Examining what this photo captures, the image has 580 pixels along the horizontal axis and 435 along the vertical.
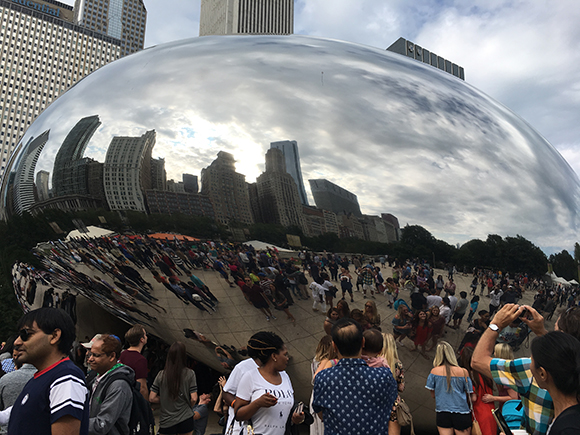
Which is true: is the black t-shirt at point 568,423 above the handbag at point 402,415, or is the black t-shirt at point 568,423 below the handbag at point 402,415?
above

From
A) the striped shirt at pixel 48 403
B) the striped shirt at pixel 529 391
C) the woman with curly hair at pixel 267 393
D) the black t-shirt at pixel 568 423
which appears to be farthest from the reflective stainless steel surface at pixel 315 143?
the black t-shirt at pixel 568 423

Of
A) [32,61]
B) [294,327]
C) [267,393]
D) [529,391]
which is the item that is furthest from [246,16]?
[529,391]

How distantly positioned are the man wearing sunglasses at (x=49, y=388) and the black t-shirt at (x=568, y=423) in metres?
2.00

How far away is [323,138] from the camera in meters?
3.17

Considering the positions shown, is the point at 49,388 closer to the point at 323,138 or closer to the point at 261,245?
the point at 261,245

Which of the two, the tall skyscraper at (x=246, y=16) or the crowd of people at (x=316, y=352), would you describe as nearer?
the crowd of people at (x=316, y=352)

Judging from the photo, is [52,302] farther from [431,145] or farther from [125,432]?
[431,145]

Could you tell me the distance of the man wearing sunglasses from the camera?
180cm

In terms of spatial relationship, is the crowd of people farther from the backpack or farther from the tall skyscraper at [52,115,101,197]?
the tall skyscraper at [52,115,101,197]

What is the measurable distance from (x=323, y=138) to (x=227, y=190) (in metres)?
0.85

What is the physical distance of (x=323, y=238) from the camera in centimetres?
304

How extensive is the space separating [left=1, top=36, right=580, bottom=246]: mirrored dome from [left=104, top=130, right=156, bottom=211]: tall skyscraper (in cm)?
1

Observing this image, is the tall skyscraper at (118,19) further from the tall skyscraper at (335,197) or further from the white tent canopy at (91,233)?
the tall skyscraper at (335,197)

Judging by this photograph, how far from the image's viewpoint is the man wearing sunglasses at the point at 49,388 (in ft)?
5.90
